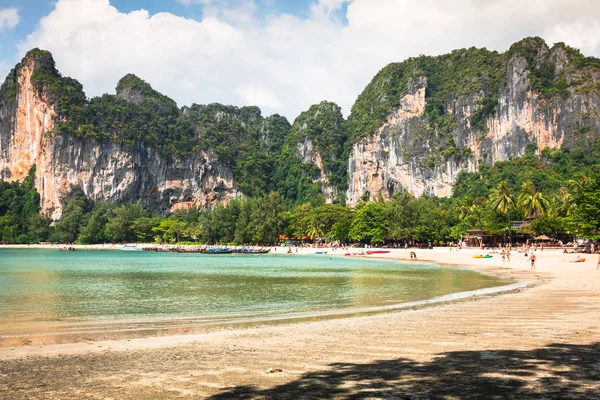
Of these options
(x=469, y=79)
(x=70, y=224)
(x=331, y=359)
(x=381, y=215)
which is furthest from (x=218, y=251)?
(x=469, y=79)

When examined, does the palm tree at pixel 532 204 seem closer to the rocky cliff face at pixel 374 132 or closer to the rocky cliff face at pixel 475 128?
the rocky cliff face at pixel 374 132

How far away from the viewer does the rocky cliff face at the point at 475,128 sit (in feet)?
454

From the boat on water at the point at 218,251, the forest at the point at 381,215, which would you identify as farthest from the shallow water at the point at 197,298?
the boat on water at the point at 218,251

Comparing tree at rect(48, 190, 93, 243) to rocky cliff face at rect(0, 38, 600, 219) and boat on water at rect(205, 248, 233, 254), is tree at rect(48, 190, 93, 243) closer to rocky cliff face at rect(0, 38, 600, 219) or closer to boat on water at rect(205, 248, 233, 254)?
rocky cliff face at rect(0, 38, 600, 219)

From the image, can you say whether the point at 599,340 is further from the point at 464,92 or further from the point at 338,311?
the point at 464,92

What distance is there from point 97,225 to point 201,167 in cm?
5980

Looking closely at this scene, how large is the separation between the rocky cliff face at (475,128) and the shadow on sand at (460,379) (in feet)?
475

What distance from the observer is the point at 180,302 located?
21.9 metres

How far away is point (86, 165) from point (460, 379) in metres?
179

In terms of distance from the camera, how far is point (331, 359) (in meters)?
8.69

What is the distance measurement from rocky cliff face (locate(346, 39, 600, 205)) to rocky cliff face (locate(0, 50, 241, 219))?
57431 millimetres

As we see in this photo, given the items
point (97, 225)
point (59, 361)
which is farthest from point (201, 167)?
point (59, 361)

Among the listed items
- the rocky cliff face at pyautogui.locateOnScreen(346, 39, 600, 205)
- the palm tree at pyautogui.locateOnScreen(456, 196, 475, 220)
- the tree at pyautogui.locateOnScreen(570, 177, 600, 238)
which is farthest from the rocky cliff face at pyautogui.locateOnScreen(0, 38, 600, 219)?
the tree at pyautogui.locateOnScreen(570, 177, 600, 238)

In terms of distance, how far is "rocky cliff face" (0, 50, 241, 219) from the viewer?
16600 cm
